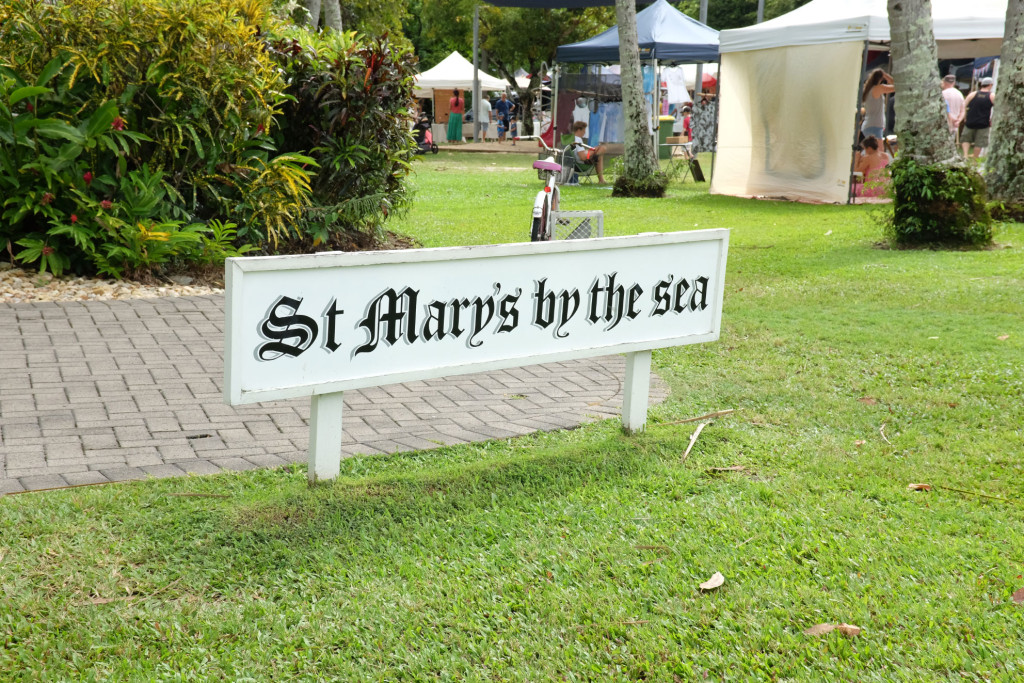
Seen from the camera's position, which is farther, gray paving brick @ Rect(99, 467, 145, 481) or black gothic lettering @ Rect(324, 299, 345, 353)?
gray paving brick @ Rect(99, 467, 145, 481)

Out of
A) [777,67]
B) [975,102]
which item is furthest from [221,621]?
[975,102]

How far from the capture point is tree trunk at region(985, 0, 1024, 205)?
38.3ft

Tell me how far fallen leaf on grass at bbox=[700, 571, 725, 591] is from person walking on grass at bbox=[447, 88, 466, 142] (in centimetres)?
3162

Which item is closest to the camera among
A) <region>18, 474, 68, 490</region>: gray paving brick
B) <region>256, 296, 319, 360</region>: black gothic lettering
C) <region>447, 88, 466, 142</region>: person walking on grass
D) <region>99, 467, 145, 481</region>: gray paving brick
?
<region>256, 296, 319, 360</region>: black gothic lettering

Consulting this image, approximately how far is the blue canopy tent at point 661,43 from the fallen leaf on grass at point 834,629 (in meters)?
19.6

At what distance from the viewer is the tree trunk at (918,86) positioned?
10.1 meters

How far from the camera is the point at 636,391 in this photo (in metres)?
4.54

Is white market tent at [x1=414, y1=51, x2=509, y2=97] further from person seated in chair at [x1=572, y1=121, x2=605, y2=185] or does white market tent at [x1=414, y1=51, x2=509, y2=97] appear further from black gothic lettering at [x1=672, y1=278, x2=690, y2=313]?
black gothic lettering at [x1=672, y1=278, x2=690, y2=313]

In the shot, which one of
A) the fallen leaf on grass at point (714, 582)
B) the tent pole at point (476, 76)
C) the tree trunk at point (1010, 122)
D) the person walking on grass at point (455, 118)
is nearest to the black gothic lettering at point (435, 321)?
the fallen leaf on grass at point (714, 582)

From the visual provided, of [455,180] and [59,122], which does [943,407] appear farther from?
[455,180]

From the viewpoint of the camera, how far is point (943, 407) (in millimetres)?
5062

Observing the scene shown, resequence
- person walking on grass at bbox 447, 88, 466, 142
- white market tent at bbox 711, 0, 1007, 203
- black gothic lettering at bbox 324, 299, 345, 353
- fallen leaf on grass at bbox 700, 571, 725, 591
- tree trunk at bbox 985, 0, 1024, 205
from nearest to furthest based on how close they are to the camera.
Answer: fallen leaf on grass at bbox 700, 571, 725, 591, black gothic lettering at bbox 324, 299, 345, 353, tree trunk at bbox 985, 0, 1024, 205, white market tent at bbox 711, 0, 1007, 203, person walking on grass at bbox 447, 88, 466, 142

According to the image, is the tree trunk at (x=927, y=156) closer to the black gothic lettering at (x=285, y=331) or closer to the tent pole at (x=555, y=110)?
the black gothic lettering at (x=285, y=331)

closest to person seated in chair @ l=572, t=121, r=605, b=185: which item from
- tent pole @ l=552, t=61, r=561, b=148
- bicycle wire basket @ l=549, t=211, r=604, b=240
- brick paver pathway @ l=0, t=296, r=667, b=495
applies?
tent pole @ l=552, t=61, r=561, b=148
